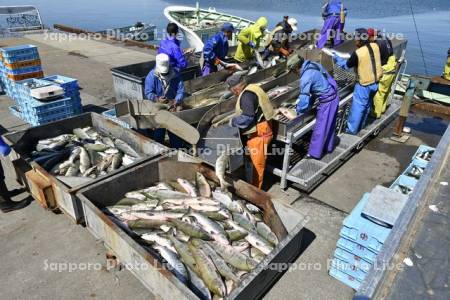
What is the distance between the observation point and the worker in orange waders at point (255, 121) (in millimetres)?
4801

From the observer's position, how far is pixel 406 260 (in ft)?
6.00

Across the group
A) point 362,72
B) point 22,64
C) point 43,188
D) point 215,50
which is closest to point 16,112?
point 22,64

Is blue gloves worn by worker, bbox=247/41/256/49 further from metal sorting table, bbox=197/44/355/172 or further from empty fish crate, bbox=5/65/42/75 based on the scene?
empty fish crate, bbox=5/65/42/75

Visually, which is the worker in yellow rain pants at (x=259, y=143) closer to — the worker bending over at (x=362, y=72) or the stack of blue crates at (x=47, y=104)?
the worker bending over at (x=362, y=72)

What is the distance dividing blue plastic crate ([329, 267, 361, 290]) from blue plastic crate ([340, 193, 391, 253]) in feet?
2.08

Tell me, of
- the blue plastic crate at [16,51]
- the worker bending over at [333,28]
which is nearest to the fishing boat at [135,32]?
the blue plastic crate at [16,51]

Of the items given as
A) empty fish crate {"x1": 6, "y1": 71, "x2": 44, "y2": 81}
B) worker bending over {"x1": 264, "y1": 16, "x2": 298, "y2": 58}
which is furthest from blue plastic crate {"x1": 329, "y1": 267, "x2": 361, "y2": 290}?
empty fish crate {"x1": 6, "y1": 71, "x2": 44, "y2": 81}

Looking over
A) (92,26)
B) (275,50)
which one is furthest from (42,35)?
(275,50)

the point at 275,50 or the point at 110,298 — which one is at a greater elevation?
the point at 275,50

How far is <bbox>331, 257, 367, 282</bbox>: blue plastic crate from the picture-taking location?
3.85 m

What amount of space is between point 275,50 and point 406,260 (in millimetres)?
7895

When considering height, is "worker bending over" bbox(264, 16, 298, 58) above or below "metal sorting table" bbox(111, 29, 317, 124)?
above

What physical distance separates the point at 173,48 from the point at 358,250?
196 inches

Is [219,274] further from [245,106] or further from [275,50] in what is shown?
[275,50]
